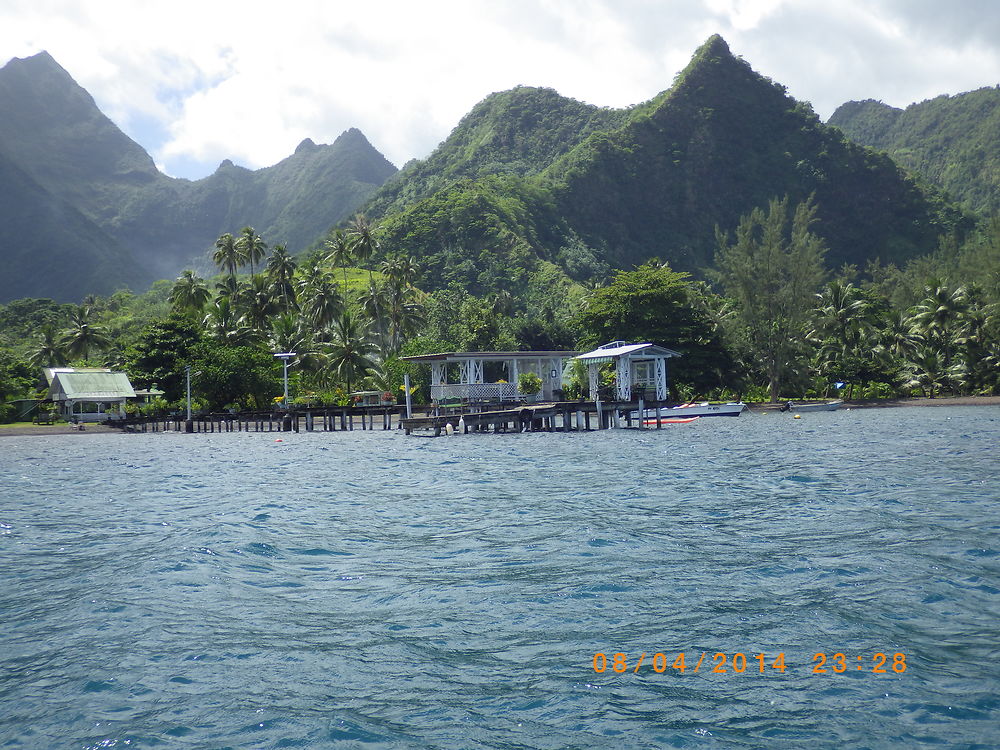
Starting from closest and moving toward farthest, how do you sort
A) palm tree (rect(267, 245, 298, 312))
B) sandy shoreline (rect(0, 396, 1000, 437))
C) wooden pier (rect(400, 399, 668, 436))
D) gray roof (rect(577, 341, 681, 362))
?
wooden pier (rect(400, 399, 668, 436))
gray roof (rect(577, 341, 681, 362))
sandy shoreline (rect(0, 396, 1000, 437))
palm tree (rect(267, 245, 298, 312))

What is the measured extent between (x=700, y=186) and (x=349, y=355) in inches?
3979

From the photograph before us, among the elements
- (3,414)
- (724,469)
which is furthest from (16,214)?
(724,469)

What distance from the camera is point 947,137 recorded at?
509 feet

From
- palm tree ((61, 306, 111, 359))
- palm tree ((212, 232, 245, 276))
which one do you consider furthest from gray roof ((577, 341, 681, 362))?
→ palm tree ((61, 306, 111, 359))

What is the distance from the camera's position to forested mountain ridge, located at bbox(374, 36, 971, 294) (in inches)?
4857

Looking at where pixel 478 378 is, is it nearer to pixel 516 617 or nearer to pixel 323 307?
pixel 323 307

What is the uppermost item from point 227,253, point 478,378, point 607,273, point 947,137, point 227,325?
point 947,137

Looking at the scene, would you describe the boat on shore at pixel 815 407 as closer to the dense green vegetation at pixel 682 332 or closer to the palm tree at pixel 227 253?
the dense green vegetation at pixel 682 332

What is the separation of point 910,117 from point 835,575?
19072 centimetres

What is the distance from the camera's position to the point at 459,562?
34.9 feet

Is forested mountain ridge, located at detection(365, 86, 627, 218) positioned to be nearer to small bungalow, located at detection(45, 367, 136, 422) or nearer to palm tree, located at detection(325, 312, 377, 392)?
small bungalow, located at detection(45, 367, 136, 422)

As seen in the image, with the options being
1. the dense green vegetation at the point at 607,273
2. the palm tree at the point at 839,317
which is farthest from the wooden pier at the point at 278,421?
the palm tree at the point at 839,317

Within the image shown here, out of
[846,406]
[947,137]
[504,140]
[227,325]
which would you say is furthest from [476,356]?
[947,137]

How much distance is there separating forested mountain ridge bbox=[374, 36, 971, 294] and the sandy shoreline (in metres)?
56.1
